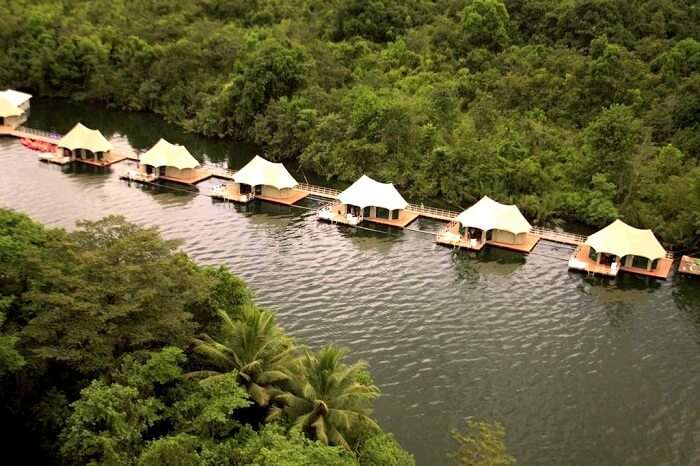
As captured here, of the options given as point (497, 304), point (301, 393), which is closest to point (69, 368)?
point (301, 393)

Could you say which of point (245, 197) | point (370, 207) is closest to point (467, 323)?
point (370, 207)

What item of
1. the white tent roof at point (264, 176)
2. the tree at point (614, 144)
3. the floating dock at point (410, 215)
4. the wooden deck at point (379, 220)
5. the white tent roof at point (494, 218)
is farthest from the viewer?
the white tent roof at point (264, 176)

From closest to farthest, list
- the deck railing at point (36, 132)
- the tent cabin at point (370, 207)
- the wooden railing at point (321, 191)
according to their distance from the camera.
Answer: the tent cabin at point (370, 207) → the wooden railing at point (321, 191) → the deck railing at point (36, 132)

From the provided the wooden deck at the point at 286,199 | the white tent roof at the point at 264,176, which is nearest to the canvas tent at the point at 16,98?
the white tent roof at the point at 264,176

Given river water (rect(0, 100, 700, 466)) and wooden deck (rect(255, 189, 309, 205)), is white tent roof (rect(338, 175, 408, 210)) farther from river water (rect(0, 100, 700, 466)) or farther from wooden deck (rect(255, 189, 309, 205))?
wooden deck (rect(255, 189, 309, 205))

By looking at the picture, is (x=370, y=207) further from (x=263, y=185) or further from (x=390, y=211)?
(x=263, y=185)

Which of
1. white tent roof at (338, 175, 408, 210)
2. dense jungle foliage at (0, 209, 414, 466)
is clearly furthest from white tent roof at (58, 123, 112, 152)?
dense jungle foliage at (0, 209, 414, 466)

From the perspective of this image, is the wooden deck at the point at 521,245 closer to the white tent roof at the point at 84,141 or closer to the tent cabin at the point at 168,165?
the tent cabin at the point at 168,165
